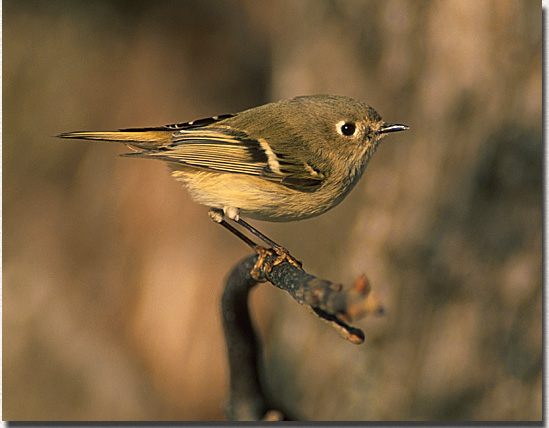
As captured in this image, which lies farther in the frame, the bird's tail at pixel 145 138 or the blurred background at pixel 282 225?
the blurred background at pixel 282 225

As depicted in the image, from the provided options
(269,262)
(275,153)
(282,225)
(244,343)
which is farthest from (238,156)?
(282,225)

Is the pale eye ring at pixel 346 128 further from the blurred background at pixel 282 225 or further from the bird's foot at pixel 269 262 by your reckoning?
the blurred background at pixel 282 225

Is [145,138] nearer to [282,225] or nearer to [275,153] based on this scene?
[275,153]

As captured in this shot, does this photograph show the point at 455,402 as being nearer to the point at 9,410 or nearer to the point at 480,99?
the point at 480,99

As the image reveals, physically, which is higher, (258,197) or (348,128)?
(348,128)

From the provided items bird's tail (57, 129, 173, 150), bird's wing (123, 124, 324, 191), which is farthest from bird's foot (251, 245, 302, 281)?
bird's tail (57, 129, 173, 150)

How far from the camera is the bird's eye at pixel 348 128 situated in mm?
949

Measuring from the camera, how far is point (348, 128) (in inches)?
37.6

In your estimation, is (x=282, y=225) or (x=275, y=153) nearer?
(x=275, y=153)

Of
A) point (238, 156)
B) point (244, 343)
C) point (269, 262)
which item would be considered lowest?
point (244, 343)

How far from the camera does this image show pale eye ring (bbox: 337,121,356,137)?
37.4 inches

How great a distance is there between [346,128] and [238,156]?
0.57ft

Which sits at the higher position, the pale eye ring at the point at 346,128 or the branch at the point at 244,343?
the pale eye ring at the point at 346,128

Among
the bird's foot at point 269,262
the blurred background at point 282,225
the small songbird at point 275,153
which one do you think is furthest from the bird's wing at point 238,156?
the blurred background at point 282,225
